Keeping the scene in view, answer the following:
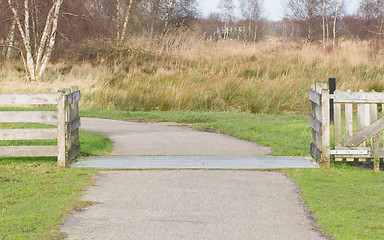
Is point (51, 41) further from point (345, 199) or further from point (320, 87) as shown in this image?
point (345, 199)

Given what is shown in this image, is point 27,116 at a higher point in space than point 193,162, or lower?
higher

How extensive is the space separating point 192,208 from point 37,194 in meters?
2.32

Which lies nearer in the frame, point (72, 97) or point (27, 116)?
point (27, 116)

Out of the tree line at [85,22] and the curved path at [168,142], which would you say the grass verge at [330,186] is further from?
the tree line at [85,22]

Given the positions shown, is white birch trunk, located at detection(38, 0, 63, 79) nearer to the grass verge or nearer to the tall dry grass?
the tall dry grass

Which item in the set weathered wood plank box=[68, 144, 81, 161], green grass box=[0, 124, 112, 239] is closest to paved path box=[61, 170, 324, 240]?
green grass box=[0, 124, 112, 239]

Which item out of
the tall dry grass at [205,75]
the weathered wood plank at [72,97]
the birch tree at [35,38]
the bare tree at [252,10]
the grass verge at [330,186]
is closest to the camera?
the grass verge at [330,186]

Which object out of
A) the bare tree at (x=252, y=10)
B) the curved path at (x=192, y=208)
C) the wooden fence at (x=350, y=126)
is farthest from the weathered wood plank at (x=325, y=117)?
the bare tree at (x=252, y=10)

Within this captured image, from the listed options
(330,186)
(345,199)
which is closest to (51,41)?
(330,186)

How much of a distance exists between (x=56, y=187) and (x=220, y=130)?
8526mm

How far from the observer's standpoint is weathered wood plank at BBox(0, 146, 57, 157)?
10.7m

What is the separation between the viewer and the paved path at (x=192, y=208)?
6266 mm

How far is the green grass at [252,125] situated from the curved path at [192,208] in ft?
11.0

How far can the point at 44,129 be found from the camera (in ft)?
34.7
